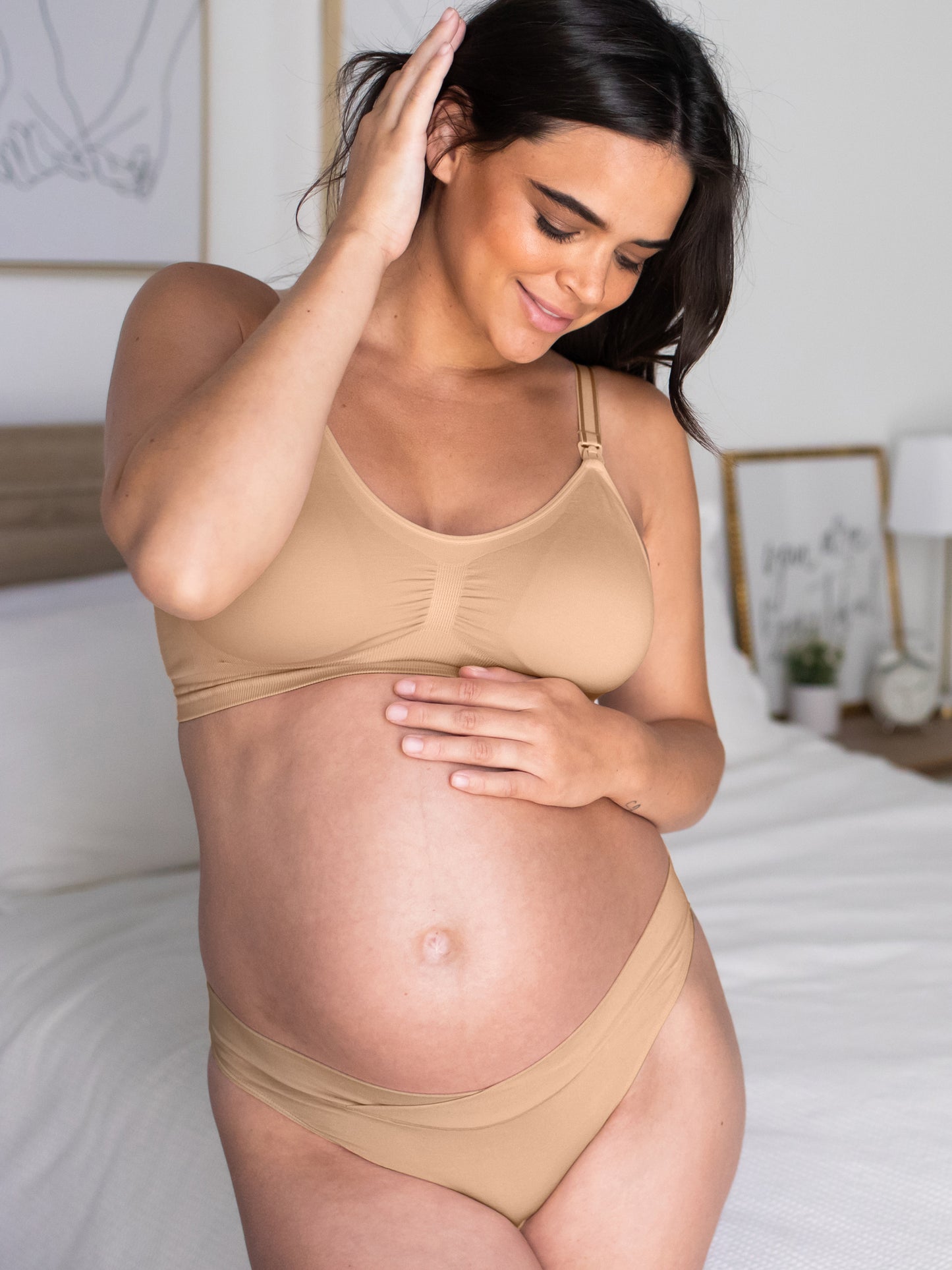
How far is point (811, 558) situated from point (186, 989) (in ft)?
7.97

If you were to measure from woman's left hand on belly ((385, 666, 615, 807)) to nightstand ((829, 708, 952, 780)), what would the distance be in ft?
7.41

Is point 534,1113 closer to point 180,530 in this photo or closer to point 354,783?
point 354,783

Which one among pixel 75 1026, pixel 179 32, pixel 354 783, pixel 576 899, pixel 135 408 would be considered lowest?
pixel 75 1026

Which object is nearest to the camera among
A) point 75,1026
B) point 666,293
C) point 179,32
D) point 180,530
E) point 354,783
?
point 180,530

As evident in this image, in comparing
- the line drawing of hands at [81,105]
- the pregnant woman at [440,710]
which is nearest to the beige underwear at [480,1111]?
the pregnant woman at [440,710]

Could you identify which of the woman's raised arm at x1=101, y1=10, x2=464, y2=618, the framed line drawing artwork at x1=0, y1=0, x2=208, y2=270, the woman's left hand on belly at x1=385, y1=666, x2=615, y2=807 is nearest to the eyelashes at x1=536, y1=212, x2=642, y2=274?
the woman's raised arm at x1=101, y1=10, x2=464, y2=618

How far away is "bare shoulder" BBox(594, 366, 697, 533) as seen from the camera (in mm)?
1319

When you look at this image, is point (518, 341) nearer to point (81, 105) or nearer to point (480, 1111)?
point (480, 1111)

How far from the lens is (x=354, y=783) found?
1.03 metres

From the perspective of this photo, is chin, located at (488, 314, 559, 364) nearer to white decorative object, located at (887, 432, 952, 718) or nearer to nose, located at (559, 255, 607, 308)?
nose, located at (559, 255, 607, 308)

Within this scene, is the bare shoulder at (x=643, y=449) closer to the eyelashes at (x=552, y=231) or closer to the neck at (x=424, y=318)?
Result: the neck at (x=424, y=318)

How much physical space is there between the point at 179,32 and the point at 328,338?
166 cm

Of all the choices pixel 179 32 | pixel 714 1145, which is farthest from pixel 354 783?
pixel 179 32

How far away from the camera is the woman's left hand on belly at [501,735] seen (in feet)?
3.43
